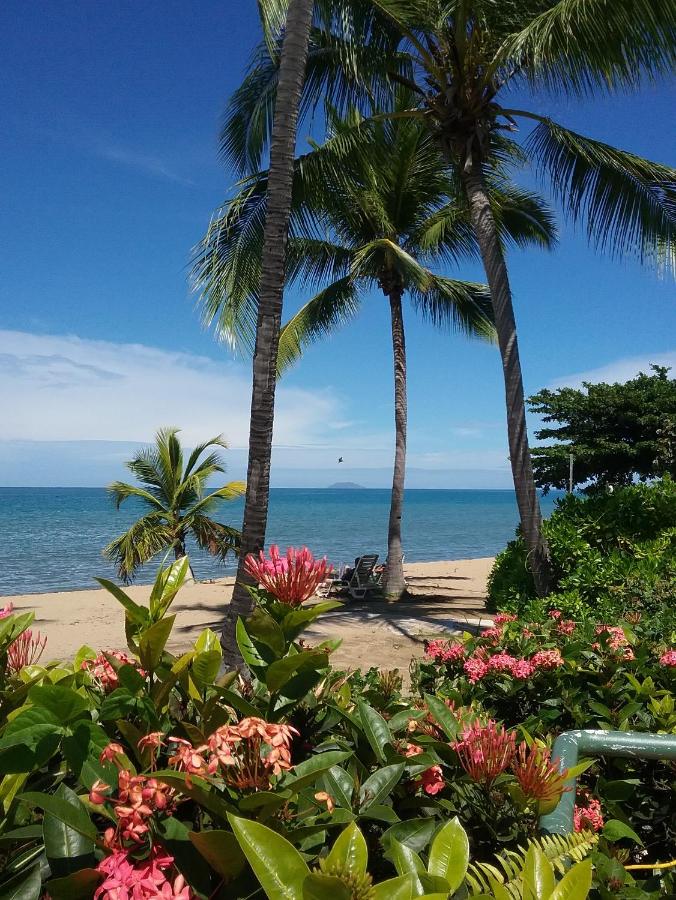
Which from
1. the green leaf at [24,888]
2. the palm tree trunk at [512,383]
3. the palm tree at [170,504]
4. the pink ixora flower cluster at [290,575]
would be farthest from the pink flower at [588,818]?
the palm tree at [170,504]

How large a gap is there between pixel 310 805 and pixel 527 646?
74.5 inches

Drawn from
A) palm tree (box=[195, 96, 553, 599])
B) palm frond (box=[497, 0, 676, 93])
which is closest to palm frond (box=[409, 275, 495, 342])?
palm tree (box=[195, 96, 553, 599])

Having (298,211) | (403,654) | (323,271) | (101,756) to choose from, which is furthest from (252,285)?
(101,756)

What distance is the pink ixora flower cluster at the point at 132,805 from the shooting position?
30.5 inches

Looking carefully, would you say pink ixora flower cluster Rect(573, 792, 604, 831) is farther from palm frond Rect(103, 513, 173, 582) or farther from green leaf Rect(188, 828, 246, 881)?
palm frond Rect(103, 513, 173, 582)

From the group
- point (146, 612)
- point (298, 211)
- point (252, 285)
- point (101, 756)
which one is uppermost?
point (298, 211)

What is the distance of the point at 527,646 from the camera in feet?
8.55

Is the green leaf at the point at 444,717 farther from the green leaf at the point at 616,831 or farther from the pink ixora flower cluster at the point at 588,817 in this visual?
the green leaf at the point at 616,831

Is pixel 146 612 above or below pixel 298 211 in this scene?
below

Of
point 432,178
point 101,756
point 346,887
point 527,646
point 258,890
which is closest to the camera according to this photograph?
point 346,887

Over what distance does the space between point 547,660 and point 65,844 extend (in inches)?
74.8

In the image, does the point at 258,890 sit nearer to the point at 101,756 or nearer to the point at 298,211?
the point at 101,756

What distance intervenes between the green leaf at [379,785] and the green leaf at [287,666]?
21cm

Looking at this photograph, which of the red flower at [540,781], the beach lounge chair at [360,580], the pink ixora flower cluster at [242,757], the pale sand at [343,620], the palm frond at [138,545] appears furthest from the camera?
the beach lounge chair at [360,580]
